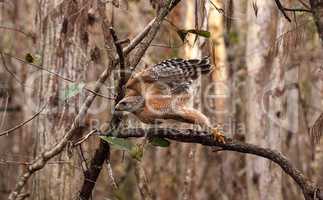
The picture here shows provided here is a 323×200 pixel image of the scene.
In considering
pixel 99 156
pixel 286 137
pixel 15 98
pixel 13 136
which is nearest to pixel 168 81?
pixel 99 156

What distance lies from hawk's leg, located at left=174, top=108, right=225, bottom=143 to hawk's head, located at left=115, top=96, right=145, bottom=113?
27 centimetres

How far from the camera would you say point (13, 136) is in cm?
1280

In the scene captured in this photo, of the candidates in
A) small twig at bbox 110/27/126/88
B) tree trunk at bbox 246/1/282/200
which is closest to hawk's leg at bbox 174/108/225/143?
small twig at bbox 110/27/126/88

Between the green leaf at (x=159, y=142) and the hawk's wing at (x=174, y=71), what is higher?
the hawk's wing at (x=174, y=71)

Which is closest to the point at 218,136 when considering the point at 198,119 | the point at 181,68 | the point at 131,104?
the point at 198,119

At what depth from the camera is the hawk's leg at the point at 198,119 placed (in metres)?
4.16

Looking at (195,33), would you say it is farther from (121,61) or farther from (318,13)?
(318,13)

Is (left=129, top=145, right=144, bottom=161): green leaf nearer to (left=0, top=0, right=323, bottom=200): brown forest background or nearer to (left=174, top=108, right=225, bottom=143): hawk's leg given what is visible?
(left=0, top=0, right=323, bottom=200): brown forest background

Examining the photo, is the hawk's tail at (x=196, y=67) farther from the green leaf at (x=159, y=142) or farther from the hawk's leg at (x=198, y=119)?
the green leaf at (x=159, y=142)

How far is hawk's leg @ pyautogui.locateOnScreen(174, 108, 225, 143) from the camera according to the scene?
4156mm

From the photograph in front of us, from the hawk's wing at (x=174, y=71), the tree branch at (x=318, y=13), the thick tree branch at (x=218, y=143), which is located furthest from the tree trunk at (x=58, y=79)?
the tree branch at (x=318, y=13)

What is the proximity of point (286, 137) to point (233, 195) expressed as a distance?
162 cm

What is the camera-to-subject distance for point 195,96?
296 inches

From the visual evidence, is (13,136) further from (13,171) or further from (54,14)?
(54,14)
